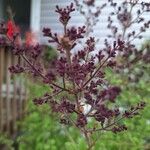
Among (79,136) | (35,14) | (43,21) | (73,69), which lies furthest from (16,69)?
(35,14)

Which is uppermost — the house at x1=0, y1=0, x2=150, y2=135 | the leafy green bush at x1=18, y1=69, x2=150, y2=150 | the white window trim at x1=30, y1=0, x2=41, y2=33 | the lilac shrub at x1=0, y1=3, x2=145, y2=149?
the white window trim at x1=30, y1=0, x2=41, y2=33

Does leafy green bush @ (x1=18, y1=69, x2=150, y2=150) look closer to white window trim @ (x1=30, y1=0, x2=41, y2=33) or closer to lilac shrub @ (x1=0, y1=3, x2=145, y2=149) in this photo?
lilac shrub @ (x1=0, y1=3, x2=145, y2=149)

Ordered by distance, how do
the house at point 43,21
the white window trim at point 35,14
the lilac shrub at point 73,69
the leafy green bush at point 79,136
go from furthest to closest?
the white window trim at point 35,14 → the house at point 43,21 → the leafy green bush at point 79,136 → the lilac shrub at point 73,69

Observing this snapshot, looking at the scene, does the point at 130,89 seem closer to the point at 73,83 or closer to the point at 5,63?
the point at 5,63

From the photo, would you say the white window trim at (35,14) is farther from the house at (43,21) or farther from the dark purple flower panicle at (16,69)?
the dark purple flower panicle at (16,69)

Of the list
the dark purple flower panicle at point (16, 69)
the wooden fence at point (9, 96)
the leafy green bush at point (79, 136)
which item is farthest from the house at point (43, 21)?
the dark purple flower panicle at point (16, 69)

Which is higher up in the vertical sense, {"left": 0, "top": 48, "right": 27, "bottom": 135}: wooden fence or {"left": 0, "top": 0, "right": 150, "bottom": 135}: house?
{"left": 0, "top": 0, "right": 150, "bottom": 135}: house

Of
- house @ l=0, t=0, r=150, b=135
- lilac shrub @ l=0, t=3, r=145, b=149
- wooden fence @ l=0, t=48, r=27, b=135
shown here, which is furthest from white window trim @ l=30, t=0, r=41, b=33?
lilac shrub @ l=0, t=3, r=145, b=149

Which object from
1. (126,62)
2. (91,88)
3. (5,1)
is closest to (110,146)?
(126,62)

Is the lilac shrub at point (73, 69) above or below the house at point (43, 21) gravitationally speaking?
below
